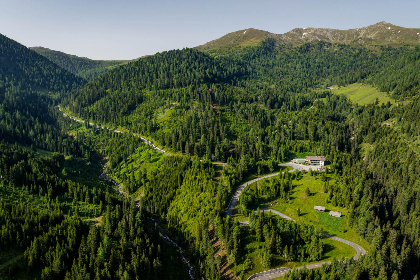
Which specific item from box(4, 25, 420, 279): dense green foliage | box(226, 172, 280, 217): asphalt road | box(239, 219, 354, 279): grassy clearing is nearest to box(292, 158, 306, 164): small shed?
box(4, 25, 420, 279): dense green foliage

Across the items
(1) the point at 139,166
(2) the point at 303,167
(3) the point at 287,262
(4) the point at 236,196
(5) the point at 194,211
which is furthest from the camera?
(1) the point at 139,166

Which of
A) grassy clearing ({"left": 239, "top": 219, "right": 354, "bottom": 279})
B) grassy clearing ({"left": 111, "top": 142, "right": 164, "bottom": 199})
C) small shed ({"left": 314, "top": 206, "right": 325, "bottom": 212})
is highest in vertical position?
grassy clearing ({"left": 111, "top": 142, "right": 164, "bottom": 199})

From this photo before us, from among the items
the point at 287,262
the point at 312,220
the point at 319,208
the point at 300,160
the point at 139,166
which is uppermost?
the point at 300,160

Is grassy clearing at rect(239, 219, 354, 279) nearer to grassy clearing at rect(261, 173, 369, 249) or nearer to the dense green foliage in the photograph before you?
the dense green foliage

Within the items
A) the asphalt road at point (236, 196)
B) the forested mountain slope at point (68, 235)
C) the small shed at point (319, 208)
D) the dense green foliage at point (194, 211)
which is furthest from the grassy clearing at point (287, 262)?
the forested mountain slope at point (68, 235)

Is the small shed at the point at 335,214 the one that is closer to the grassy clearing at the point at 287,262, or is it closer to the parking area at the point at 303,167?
the grassy clearing at the point at 287,262

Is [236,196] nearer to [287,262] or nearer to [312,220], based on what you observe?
[312,220]

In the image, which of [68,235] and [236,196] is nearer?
[68,235]

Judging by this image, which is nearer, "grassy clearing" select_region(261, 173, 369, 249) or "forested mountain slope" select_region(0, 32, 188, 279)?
"forested mountain slope" select_region(0, 32, 188, 279)

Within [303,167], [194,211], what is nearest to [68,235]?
[194,211]

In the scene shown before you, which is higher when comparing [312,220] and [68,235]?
[68,235]

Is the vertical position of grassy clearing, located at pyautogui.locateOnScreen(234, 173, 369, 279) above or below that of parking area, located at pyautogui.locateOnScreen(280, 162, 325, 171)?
below

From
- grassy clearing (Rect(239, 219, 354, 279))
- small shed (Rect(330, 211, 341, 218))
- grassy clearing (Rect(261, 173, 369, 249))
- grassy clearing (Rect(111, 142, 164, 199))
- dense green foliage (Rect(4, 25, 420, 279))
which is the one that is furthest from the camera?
grassy clearing (Rect(111, 142, 164, 199))
